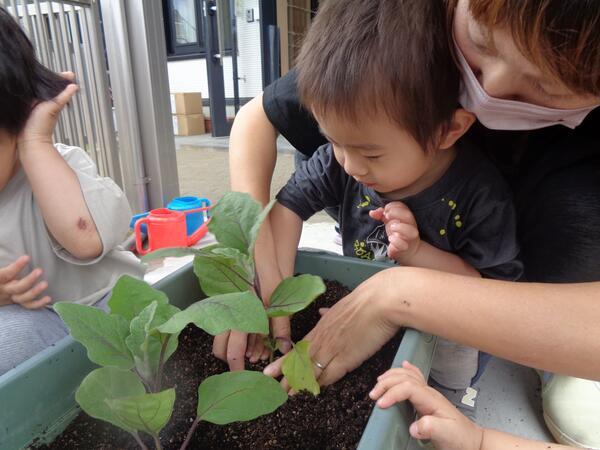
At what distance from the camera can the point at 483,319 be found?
0.47 meters

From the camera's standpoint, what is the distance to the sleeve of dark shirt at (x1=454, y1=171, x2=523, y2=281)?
62cm

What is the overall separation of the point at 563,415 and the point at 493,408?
0.12 meters

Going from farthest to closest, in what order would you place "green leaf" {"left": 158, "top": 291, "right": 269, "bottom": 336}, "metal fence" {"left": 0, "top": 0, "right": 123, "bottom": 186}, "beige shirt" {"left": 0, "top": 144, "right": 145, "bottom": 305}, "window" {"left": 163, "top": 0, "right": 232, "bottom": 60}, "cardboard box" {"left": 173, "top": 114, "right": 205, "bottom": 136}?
"cardboard box" {"left": 173, "top": 114, "right": 205, "bottom": 136} → "window" {"left": 163, "top": 0, "right": 232, "bottom": 60} → "metal fence" {"left": 0, "top": 0, "right": 123, "bottom": 186} → "beige shirt" {"left": 0, "top": 144, "right": 145, "bottom": 305} → "green leaf" {"left": 158, "top": 291, "right": 269, "bottom": 336}

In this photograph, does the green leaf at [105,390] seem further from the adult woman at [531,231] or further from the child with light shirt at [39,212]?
the child with light shirt at [39,212]

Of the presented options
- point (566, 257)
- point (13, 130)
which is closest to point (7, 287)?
point (13, 130)

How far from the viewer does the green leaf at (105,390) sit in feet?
1.08

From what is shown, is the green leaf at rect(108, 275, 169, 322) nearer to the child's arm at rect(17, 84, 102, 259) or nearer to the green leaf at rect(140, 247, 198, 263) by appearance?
the green leaf at rect(140, 247, 198, 263)

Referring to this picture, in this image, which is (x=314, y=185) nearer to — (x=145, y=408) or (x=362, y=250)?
(x=362, y=250)

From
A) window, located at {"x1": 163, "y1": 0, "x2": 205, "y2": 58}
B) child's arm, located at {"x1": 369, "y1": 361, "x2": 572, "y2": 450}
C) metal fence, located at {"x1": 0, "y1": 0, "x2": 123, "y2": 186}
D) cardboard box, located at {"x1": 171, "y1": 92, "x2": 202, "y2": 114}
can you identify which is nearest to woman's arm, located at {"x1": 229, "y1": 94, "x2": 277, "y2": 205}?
child's arm, located at {"x1": 369, "y1": 361, "x2": 572, "y2": 450}

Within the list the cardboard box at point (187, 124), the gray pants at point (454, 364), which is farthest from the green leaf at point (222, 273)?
the cardboard box at point (187, 124)

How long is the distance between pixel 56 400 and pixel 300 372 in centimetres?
23

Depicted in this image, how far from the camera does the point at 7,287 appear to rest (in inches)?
26.2

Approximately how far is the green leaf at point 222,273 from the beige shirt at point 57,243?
1.07 feet

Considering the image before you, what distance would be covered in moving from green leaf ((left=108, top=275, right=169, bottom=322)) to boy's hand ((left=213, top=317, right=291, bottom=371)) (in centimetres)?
14
